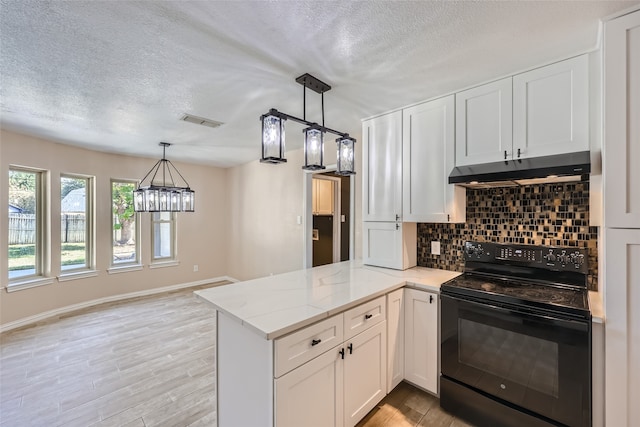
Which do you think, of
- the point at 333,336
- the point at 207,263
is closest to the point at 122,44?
the point at 333,336

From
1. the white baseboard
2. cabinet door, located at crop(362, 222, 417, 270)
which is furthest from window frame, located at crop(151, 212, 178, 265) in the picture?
cabinet door, located at crop(362, 222, 417, 270)

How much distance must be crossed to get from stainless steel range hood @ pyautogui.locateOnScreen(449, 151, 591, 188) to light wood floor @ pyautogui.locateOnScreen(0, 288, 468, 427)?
1.67m

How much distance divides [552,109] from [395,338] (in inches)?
74.0

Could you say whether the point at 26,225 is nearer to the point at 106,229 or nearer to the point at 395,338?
the point at 106,229

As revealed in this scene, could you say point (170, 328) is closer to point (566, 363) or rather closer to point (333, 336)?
point (333, 336)

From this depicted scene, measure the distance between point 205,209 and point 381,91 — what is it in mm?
4499

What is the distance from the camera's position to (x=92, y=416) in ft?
6.66

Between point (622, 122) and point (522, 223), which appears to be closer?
point (622, 122)

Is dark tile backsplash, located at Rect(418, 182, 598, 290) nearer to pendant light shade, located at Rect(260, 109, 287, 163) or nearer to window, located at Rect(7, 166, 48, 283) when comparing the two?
pendant light shade, located at Rect(260, 109, 287, 163)

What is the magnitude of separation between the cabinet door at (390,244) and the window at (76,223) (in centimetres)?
435

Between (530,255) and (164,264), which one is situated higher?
(530,255)

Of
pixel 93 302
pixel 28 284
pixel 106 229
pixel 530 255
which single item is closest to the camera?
pixel 530 255

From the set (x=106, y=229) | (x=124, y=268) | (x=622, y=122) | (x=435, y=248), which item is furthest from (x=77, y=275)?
(x=622, y=122)

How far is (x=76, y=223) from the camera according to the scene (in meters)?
4.35
